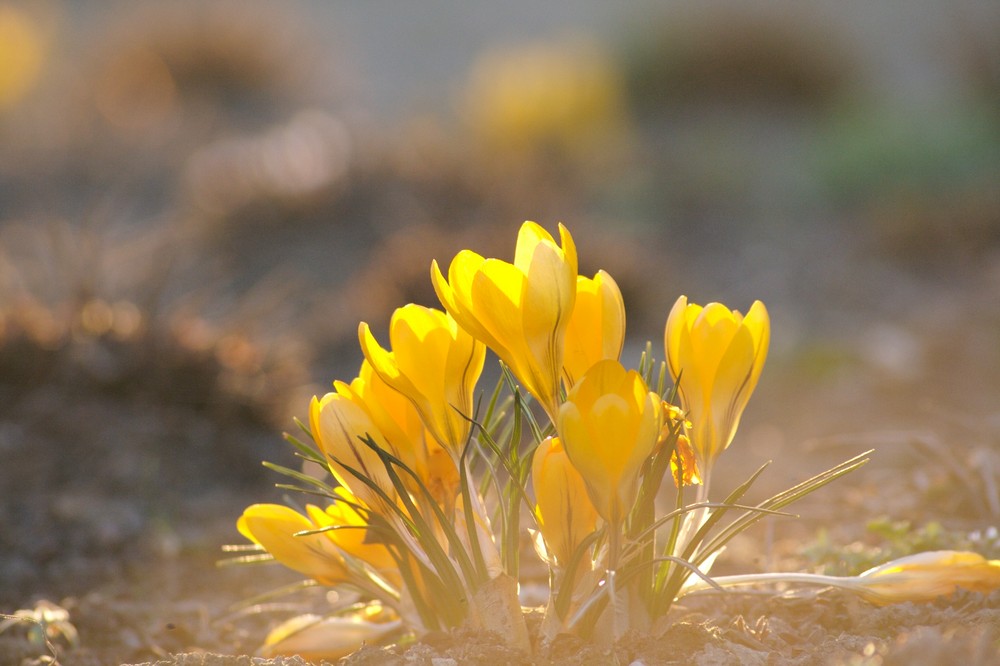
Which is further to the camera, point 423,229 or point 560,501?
point 423,229

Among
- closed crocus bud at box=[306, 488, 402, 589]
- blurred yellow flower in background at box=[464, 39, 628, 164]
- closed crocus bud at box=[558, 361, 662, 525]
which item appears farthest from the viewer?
blurred yellow flower in background at box=[464, 39, 628, 164]

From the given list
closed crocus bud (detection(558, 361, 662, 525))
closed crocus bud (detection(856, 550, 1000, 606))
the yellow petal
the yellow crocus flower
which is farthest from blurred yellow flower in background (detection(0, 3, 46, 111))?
closed crocus bud (detection(856, 550, 1000, 606))

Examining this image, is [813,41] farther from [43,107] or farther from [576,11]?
[576,11]

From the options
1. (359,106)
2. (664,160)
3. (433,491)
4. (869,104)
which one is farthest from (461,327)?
(359,106)

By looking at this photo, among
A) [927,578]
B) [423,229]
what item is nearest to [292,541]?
[927,578]

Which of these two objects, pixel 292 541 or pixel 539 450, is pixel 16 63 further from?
pixel 539 450

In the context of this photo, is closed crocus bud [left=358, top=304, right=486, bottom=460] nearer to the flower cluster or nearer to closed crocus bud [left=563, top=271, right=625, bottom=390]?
the flower cluster
